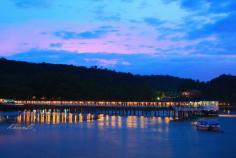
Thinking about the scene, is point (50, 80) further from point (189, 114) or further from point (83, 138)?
point (83, 138)

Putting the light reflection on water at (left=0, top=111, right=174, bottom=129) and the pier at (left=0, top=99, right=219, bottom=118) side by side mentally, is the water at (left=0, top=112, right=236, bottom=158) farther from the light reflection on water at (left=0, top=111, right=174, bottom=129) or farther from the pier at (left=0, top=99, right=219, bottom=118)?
the pier at (left=0, top=99, right=219, bottom=118)

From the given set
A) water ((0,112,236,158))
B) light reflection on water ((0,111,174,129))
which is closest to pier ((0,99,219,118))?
light reflection on water ((0,111,174,129))

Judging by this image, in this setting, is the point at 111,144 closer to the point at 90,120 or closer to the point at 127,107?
the point at 90,120

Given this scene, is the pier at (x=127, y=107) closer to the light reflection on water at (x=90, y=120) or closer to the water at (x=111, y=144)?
the light reflection on water at (x=90, y=120)

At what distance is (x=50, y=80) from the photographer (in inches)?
6240

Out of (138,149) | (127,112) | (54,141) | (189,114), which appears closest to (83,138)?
(54,141)

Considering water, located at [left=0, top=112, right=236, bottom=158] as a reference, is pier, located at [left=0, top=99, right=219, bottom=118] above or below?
above

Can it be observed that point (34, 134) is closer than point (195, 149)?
No

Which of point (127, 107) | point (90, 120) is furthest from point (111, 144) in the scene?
point (127, 107)

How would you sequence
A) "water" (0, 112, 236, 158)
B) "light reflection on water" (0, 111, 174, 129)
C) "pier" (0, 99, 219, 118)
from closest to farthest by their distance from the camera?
"water" (0, 112, 236, 158), "light reflection on water" (0, 111, 174, 129), "pier" (0, 99, 219, 118)

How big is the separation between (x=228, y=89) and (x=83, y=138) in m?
137

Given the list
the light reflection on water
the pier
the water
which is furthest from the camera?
the pier

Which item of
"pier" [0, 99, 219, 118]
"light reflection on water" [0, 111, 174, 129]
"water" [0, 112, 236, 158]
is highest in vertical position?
"pier" [0, 99, 219, 118]

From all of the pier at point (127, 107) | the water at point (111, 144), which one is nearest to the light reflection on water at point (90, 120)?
the pier at point (127, 107)
